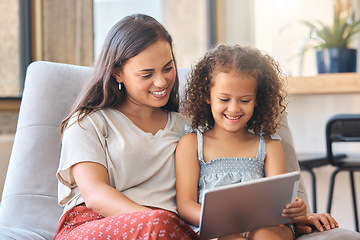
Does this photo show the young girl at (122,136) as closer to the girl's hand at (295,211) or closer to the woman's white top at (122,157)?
the woman's white top at (122,157)

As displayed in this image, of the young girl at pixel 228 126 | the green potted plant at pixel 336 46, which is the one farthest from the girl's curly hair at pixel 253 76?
the green potted plant at pixel 336 46

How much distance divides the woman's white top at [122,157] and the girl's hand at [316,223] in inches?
13.3

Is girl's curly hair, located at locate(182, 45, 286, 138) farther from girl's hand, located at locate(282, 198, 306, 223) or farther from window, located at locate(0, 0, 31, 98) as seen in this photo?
window, located at locate(0, 0, 31, 98)

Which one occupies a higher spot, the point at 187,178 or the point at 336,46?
the point at 336,46

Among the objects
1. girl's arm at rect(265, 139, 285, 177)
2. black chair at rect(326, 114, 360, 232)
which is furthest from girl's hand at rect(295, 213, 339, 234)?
black chair at rect(326, 114, 360, 232)

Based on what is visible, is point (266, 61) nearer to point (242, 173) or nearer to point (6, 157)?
point (242, 173)

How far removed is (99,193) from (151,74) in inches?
13.8

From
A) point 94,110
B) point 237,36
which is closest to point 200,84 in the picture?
point 94,110

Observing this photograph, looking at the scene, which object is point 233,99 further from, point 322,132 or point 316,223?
point 322,132

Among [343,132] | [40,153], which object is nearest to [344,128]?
[343,132]

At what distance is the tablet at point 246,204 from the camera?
1.01 m

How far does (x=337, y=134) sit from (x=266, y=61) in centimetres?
81

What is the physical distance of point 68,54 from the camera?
8.69ft

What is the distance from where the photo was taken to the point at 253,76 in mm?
1348
